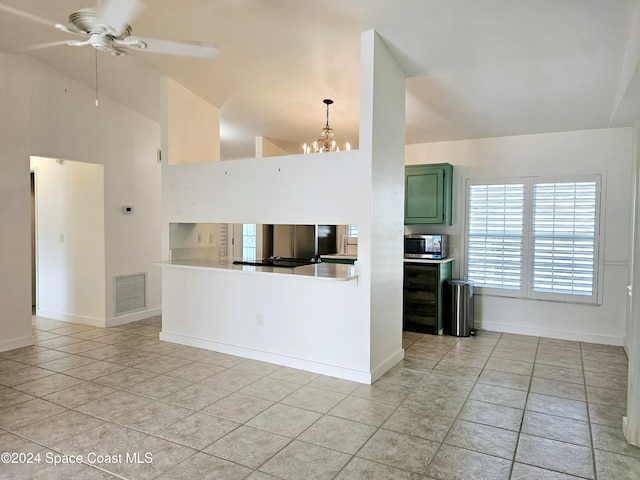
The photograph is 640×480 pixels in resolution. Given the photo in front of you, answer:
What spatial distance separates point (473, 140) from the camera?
5.29 meters

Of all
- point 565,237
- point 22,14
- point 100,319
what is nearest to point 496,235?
point 565,237

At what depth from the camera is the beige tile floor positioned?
2244 mm

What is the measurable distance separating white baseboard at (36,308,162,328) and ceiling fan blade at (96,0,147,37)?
12.8 ft

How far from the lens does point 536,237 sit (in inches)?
194

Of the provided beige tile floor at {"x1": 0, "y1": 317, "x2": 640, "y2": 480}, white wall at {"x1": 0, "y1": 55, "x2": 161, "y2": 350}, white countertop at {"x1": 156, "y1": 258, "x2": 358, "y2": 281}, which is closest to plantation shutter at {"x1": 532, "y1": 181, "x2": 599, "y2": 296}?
beige tile floor at {"x1": 0, "y1": 317, "x2": 640, "y2": 480}

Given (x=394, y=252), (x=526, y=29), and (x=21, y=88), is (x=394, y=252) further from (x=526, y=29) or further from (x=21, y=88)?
(x=21, y=88)

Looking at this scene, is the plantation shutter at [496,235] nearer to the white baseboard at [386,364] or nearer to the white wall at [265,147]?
the white baseboard at [386,364]

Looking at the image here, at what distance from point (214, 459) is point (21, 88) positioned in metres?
4.29

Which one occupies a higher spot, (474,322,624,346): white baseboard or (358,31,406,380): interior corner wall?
(358,31,406,380): interior corner wall

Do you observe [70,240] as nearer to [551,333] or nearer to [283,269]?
[283,269]

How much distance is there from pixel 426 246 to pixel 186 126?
10.6 feet

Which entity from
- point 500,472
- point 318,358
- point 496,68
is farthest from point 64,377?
point 496,68

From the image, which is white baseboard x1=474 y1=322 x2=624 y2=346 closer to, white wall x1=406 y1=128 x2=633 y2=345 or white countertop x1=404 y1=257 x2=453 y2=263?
white wall x1=406 y1=128 x2=633 y2=345

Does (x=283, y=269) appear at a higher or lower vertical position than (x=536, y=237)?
lower
